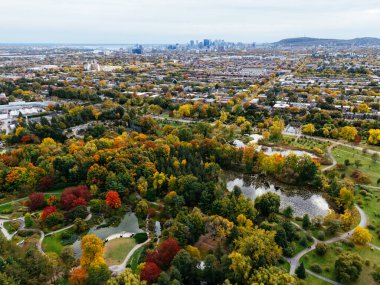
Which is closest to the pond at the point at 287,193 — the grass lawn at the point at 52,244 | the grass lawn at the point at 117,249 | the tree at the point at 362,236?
the tree at the point at 362,236

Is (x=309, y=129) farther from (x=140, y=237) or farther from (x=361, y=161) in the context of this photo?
(x=140, y=237)

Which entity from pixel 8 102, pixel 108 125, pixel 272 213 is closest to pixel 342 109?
pixel 272 213

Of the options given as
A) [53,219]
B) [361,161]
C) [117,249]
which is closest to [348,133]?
[361,161]

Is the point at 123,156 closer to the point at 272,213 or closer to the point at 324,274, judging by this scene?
the point at 272,213

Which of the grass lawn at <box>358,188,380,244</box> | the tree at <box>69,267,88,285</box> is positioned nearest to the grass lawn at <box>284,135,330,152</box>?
the grass lawn at <box>358,188,380,244</box>

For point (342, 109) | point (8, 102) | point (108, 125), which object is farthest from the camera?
point (8, 102)
